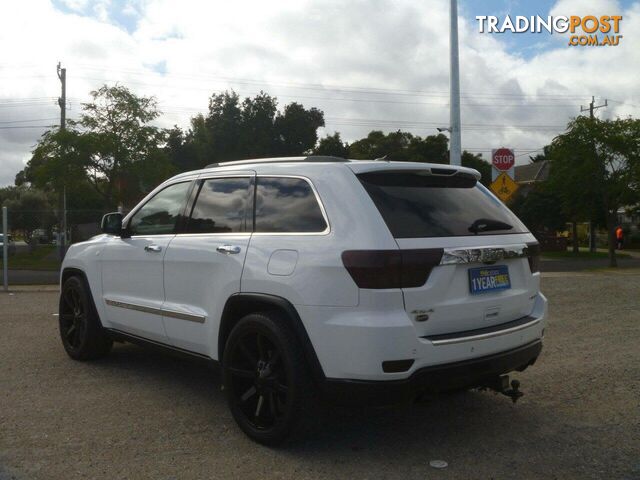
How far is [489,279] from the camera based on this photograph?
3939 mm

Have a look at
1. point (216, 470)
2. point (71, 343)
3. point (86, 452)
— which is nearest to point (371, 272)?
point (216, 470)

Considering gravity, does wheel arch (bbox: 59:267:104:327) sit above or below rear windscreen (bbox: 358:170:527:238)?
below

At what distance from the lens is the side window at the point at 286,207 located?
12.9ft

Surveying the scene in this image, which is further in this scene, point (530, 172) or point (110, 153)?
point (530, 172)

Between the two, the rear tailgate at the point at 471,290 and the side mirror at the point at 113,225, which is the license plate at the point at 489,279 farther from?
the side mirror at the point at 113,225

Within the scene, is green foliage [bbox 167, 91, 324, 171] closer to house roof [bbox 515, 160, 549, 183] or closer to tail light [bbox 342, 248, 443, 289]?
house roof [bbox 515, 160, 549, 183]

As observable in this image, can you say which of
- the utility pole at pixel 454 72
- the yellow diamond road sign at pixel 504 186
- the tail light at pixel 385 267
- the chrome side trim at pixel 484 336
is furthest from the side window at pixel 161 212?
the utility pole at pixel 454 72

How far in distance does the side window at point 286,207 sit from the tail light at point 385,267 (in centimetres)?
38

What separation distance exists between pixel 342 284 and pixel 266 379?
852 mm

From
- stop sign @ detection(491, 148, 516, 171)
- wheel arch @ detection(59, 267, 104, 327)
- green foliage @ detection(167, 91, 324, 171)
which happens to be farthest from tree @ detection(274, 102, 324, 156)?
wheel arch @ detection(59, 267, 104, 327)

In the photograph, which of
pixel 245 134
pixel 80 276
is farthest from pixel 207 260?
pixel 245 134

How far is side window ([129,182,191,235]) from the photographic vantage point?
5070 millimetres

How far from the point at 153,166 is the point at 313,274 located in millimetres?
23054

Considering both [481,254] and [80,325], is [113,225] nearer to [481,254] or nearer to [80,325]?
[80,325]
